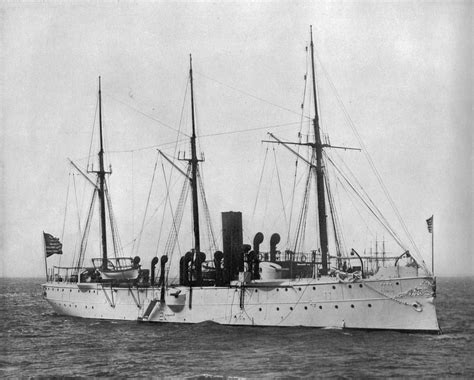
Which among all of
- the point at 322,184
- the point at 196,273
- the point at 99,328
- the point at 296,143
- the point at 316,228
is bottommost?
the point at 99,328

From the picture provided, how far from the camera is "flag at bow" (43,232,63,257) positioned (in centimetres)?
3859

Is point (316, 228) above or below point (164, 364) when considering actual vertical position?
above

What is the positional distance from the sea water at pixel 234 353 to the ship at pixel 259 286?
0.78 m

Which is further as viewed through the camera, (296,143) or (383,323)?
(296,143)

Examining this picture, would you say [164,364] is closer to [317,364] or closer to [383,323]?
[317,364]

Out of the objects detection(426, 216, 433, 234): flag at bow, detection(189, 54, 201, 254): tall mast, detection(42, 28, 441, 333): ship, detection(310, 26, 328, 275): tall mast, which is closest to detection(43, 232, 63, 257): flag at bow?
detection(42, 28, 441, 333): ship

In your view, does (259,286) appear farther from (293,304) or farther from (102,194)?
(102,194)

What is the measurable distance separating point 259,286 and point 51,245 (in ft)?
51.4

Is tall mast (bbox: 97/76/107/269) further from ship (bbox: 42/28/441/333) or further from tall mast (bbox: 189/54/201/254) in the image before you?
tall mast (bbox: 189/54/201/254)

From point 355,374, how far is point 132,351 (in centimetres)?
1008

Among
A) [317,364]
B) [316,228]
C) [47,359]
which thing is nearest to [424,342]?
[317,364]

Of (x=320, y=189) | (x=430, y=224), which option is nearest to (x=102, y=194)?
(x=320, y=189)

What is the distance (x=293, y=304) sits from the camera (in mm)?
29453

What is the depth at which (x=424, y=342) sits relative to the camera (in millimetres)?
25516
